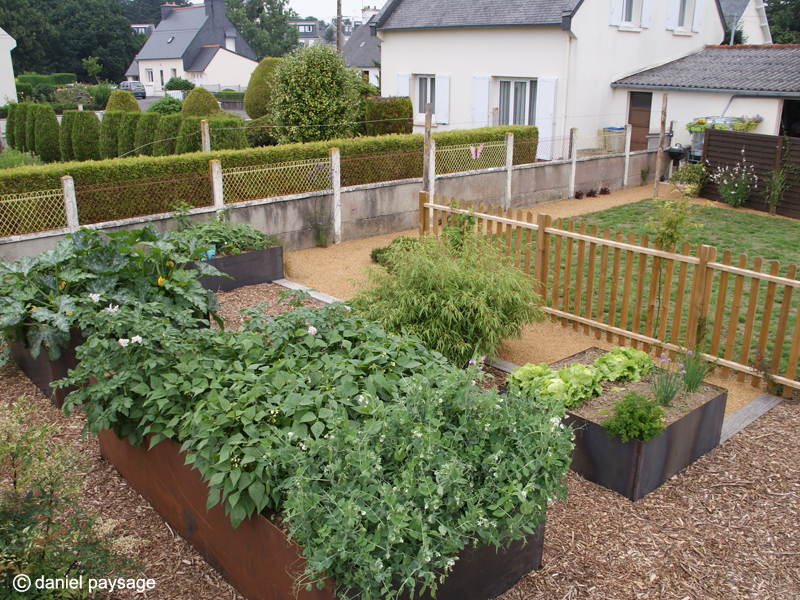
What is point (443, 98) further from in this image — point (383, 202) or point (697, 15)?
point (383, 202)

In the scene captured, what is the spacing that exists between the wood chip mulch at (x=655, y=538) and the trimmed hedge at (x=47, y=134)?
59.3ft

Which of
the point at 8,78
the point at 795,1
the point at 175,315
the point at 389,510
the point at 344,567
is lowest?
the point at 344,567

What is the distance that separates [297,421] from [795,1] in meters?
47.4

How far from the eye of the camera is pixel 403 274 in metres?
6.16

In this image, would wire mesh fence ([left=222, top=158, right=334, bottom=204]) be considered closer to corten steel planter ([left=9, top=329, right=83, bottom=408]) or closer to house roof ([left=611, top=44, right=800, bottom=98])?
corten steel planter ([left=9, top=329, right=83, bottom=408])

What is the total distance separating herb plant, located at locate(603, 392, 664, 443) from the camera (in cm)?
413

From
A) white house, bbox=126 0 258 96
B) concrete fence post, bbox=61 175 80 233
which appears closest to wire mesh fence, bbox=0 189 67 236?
concrete fence post, bbox=61 175 80 233

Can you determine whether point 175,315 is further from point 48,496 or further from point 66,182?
point 66,182

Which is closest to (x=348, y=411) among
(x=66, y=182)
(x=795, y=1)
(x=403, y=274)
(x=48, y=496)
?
(x=48, y=496)

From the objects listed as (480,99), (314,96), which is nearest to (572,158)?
(480,99)

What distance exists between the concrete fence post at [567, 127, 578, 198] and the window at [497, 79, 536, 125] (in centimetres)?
440

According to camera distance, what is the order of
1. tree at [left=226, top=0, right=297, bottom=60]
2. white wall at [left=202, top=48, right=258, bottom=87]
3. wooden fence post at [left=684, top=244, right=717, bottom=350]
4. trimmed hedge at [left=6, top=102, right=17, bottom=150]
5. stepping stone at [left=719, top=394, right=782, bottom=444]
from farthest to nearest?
1. tree at [left=226, top=0, right=297, bottom=60]
2. white wall at [left=202, top=48, right=258, bottom=87]
3. trimmed hedge at [left=6, top=102, right=17, bottom=150]
4. wooden fence post at [left=684, top=244, right=717, bottom=350]
5. stepping stone at [left=719, top=394, right=782, bottom=444]

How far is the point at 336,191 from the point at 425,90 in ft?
39.8

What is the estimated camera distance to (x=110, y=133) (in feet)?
60.5
